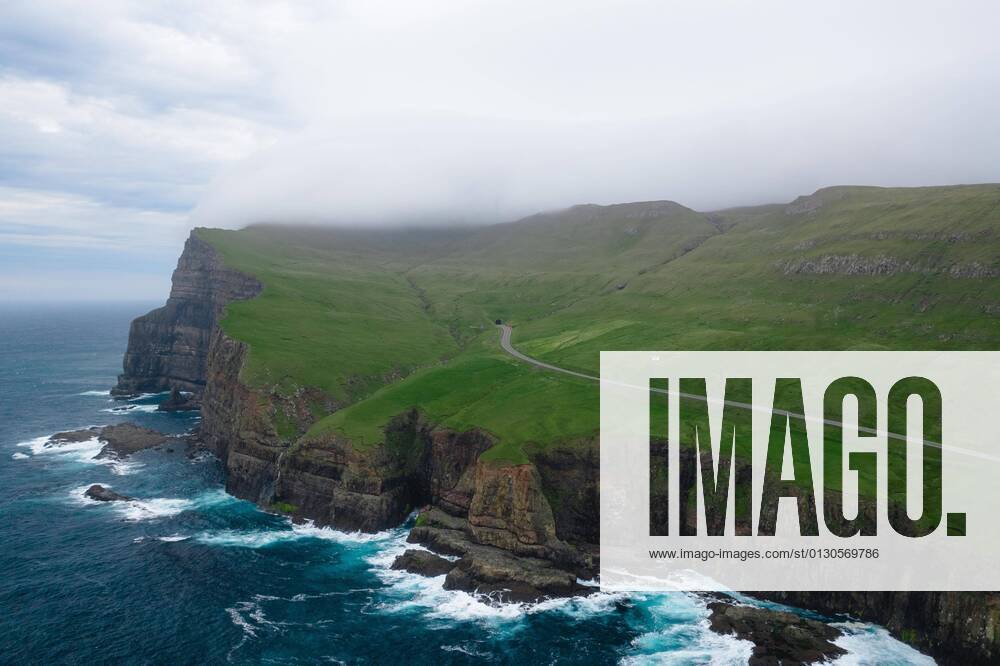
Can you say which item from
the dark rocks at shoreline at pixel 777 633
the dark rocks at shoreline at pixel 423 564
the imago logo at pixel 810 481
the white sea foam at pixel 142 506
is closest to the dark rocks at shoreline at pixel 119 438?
the white sea foam at pixel 142 506

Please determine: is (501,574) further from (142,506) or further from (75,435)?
(75,435)

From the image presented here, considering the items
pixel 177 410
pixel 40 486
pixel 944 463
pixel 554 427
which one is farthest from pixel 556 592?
pixel 177 410

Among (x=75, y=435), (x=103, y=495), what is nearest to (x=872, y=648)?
(x=103, y=495)

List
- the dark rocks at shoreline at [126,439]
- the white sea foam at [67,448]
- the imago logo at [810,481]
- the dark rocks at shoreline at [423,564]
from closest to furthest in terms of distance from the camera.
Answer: the imago logo at [810,481] < the dark rocks at shoreline at [423,564] < the white sea foam at [67,448] < the dark rocks at shoreline at [126,439]

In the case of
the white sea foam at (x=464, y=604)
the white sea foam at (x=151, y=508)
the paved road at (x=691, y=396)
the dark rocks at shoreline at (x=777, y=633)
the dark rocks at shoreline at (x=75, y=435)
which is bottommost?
the white sea foam at (x=464, y=604)

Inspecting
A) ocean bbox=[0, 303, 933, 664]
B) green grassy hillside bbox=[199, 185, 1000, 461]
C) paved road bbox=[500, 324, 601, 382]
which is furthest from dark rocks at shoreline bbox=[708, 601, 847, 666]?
paved road bbox=[500, 324, 601, 382]

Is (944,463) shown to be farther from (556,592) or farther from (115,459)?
(115,459)

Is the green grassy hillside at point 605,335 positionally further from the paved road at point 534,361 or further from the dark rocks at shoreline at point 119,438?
the dark rocks at shoreline at point 119,438
